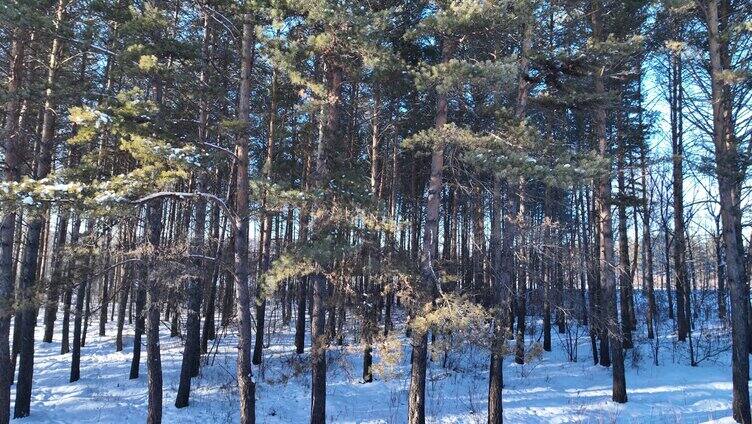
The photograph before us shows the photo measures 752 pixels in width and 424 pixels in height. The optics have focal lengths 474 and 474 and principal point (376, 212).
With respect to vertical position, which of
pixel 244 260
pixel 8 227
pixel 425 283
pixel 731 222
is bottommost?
pixel 425 283

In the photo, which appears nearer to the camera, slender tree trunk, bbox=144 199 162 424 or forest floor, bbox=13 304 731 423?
slender tree trunk, bbox=144 199 162 424

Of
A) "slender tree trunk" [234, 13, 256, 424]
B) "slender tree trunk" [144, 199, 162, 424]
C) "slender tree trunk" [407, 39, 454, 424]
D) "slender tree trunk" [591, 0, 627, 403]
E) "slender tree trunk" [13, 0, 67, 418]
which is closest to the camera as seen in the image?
"slender tree trunk" [234, 13, 256, 424]

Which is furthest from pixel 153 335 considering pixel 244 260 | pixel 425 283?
pixel 425 283

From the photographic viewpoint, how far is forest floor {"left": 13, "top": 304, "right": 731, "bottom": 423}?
37.2 feet

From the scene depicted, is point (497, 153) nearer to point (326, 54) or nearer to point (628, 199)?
point (326, 54)

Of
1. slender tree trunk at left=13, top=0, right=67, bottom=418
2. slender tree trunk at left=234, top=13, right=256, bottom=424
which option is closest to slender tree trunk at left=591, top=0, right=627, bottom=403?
slender tree trunk at left=234, top=13, right=256, bottom=424

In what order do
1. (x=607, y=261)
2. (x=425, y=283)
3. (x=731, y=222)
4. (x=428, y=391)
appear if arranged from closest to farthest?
(x=425, y=283), (x=731, y=222), (x=607, y=261), (x=428, y=391)

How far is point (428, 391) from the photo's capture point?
42.9ft

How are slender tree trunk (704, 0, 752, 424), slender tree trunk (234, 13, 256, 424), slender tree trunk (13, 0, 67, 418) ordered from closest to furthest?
slender tree trunk (234, 13, 256, 424) → slender tree trunk (704, 0, 752, 424) → slender tree trunk (13, 0, 67, 418)

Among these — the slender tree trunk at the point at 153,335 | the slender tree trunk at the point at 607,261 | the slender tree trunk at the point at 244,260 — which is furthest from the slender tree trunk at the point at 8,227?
the slender tree trunk at the point at 607,261

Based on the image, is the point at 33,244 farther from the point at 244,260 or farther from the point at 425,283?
the point at 425,283

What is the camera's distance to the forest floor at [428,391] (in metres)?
11.3

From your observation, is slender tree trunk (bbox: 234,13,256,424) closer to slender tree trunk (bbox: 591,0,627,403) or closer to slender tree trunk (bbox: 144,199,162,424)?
slender tree trunk (bbox: 144,199,162,424)

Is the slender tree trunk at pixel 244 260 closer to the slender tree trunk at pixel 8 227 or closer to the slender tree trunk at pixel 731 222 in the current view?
the slender tree trunk at pixel 8 227
